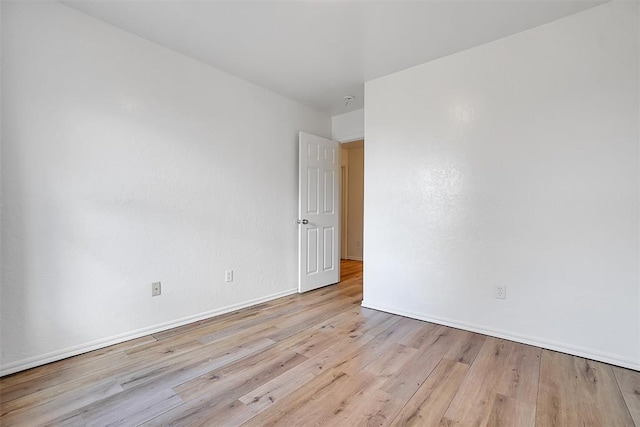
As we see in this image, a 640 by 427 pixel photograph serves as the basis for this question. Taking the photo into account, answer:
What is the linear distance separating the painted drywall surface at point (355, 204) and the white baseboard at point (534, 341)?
3.25m

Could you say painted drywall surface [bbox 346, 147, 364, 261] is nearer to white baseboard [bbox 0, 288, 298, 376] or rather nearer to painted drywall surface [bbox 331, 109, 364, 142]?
painted drywall surface [bbox 331, 109, 364, 142]

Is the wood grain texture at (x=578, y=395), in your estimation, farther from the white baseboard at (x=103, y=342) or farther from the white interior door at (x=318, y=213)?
the white baseboard at (x=103, y=342)

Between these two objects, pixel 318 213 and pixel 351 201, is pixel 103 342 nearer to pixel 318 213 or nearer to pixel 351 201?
pixel 318 213

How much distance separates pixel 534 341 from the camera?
2.23m

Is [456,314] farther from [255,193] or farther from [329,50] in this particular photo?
[329,50]

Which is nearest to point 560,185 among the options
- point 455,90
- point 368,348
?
point 455,90

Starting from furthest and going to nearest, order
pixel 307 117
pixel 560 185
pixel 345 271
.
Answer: pixel 345 271 < pixel 307 117 < pixel 560 185

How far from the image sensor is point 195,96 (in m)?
2.71

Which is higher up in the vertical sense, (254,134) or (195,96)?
(195,96)

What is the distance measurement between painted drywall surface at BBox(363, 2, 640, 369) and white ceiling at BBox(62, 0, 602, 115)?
227 millimetres

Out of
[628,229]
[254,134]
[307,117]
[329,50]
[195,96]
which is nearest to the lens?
[628,229]

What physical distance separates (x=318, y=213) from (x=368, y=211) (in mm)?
903

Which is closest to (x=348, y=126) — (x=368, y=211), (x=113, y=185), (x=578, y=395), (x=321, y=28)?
(x=368, y=211)

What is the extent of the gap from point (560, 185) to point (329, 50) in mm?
2113
